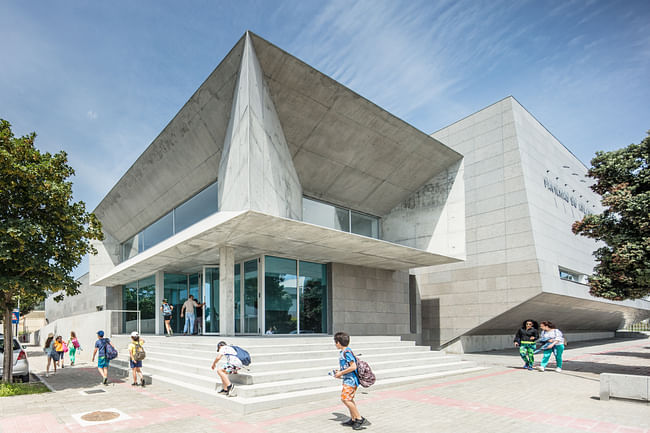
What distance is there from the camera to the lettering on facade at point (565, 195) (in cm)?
2467

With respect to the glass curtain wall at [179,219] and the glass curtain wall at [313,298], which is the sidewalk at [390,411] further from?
the glass curtain wall at [179,219]

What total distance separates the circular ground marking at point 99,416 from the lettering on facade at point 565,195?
77.0 ft

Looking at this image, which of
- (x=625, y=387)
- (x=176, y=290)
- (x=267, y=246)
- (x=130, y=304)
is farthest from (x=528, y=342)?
(x=130, y=304)

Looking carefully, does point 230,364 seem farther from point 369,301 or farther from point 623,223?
point 369,301

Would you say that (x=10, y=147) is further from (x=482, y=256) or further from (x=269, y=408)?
(x=482, y=256)

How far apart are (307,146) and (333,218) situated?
13.7 feet

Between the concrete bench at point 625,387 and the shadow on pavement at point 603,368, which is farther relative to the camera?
the shadow on pavement at point 603,368

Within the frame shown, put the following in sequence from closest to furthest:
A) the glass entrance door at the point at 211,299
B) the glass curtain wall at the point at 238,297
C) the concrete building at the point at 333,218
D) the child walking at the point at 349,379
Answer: the child walking at the point at 349,379 → the concrete building at the point at 333,218 → the glass curtain wall at the point at 238,297 → the glass entrance door at the point at 211,299

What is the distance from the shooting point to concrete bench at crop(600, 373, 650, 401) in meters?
8.69

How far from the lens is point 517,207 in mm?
22031

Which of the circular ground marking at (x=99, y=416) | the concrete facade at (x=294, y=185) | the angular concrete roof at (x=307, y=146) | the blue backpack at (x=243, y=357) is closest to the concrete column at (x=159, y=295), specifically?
the concrete facade at (x=294, y=185)

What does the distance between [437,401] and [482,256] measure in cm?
1523

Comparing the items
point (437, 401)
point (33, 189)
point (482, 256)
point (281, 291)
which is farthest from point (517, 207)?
point (33, 189)

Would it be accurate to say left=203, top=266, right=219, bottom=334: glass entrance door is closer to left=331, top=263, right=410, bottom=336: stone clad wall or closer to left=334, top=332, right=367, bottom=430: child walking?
left=331, top=263, right=410, bottom=336: stone clad wall
